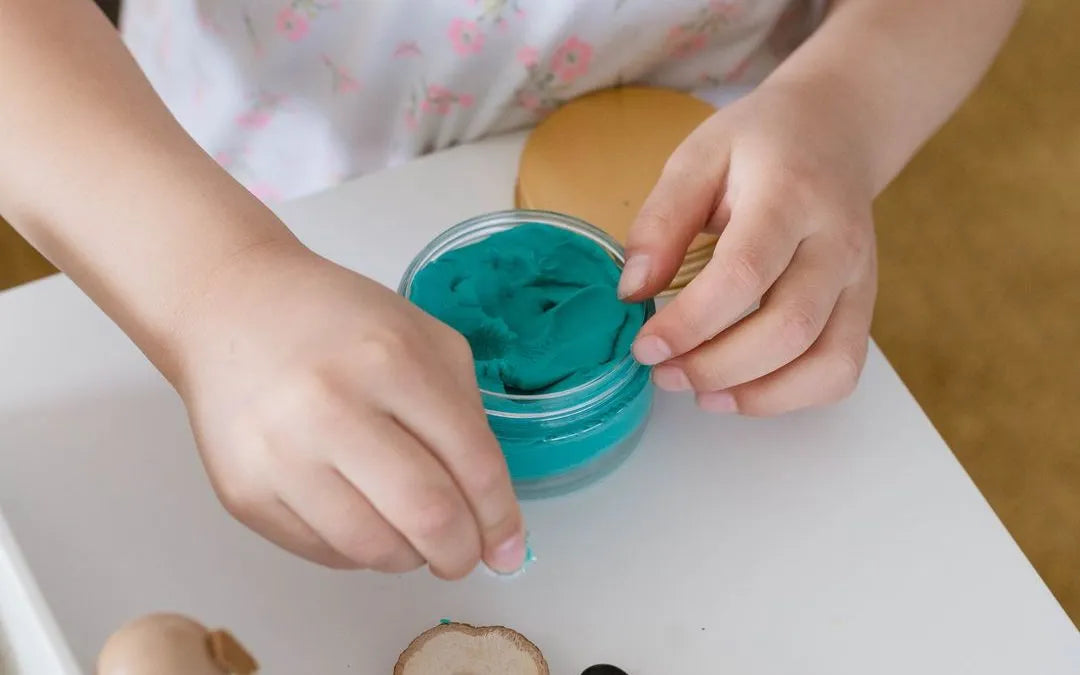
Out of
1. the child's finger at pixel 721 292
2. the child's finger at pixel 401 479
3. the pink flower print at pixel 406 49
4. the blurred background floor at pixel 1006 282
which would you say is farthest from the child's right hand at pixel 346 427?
the blurred background floor at pixel 1006 282

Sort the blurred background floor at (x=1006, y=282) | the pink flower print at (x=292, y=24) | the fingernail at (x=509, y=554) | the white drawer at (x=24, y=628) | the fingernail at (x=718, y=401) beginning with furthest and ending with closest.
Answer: the blurred background floor at (x=1006, y=282) → the pink flower print at (x=292, y=24) → the fingernail at (x=718, y=401) → the fingernail at (x=509, y=554) → the white drawer at (x=24, y=628)

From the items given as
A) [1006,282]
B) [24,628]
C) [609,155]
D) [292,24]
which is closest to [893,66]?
[609,155]

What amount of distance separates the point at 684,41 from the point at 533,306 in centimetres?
29

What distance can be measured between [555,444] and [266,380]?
155 mm

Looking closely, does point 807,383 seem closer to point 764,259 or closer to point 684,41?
point 764,259

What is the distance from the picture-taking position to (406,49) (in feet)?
2.33

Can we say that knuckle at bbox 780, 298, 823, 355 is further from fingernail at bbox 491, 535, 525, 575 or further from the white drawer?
the white drawer

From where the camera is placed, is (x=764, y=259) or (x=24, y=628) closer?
(x=24, y=628)

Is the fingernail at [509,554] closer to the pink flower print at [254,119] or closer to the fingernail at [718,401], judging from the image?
the fingernail at [718,401]

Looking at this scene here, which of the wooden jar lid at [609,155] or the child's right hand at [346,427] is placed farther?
the wooden jar lid at [609,155]

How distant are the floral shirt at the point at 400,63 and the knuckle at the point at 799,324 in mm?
268

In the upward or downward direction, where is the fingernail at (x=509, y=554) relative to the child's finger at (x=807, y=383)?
upward

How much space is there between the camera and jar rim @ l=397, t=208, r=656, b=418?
1.63 feet

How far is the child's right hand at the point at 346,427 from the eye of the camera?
1.31 feet
